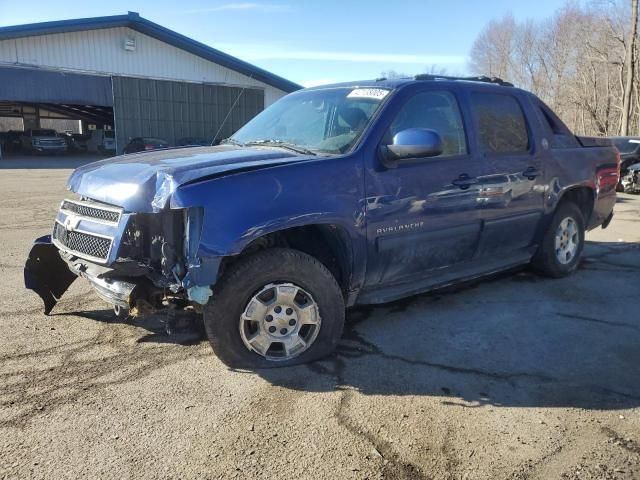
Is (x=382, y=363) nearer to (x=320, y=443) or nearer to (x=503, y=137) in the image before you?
(x=320, y=443)


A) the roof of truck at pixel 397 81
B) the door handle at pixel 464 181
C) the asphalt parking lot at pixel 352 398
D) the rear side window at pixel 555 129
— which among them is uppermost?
the roof of truck at pixel 397 81

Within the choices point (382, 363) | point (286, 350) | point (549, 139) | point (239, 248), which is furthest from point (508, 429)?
point (549, 139)

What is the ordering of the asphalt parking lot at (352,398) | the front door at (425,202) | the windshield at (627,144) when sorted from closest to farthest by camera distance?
the asphalt parking lot at (352,398) < the front door at (425,202) < the windshield at (627,144)

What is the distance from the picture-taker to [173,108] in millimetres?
28703

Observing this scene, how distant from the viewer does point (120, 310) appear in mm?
3547

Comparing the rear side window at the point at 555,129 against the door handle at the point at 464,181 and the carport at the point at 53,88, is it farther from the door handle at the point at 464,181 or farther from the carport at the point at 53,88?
the carport at the point at 53,88

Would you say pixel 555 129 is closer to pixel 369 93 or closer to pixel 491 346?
pixel 369 93

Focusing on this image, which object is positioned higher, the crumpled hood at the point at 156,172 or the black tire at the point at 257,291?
the crumpled hood at the point at 156,172

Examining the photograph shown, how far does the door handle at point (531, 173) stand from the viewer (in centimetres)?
494

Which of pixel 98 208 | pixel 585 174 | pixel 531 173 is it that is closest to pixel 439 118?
pixel 531 173

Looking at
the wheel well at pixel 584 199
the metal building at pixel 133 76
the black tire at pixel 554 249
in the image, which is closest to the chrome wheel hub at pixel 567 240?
the black tire at pixel 554 249

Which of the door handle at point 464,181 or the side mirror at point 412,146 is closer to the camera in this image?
the side mirror at point 412,146

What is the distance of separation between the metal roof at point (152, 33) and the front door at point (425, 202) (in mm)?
25103

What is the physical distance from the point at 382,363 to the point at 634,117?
45582 millimetres
